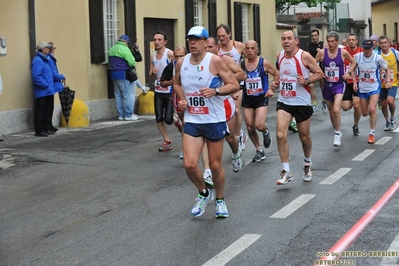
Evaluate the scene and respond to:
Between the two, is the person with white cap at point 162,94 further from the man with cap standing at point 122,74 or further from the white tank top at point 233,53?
the man with cap standing at point 122,74

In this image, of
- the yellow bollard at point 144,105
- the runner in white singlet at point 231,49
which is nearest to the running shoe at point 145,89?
the yellow bollard at point 144,105

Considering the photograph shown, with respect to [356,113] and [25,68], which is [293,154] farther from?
[25,68]

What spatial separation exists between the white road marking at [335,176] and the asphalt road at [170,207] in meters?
0.04

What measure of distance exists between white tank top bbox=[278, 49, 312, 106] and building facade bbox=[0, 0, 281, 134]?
7113 mm

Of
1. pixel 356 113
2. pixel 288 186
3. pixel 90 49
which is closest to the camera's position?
pixel 288 186

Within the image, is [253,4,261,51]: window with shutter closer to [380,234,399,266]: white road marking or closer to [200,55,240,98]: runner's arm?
[200,55,240,98]: runner's arm

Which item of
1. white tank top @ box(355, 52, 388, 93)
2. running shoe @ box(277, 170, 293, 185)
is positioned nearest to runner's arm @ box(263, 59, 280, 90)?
running shoe @ box(277, 170, 293, 185)

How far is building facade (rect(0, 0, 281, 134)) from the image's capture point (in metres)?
16.6

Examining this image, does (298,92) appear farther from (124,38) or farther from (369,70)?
(124,38)

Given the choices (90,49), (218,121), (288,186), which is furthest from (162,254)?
(90,49)

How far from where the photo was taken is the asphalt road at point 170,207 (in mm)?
7176

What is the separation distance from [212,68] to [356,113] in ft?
25.8

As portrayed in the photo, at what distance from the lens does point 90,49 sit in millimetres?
19328

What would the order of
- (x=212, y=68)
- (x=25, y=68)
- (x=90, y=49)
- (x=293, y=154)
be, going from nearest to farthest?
1. (x=212, y=68)
2. (x=293, y=154)
3. (x=25, y=68)
4. (x=90, y=49)
